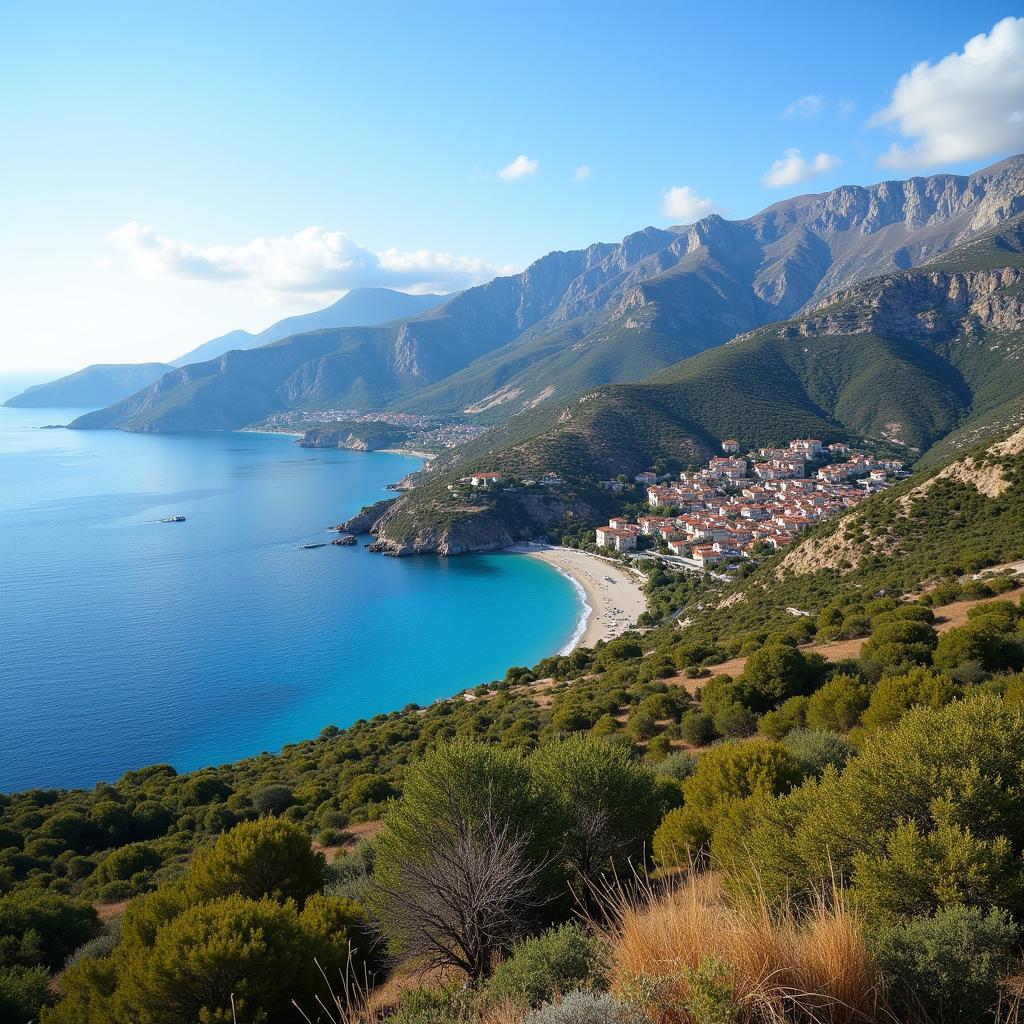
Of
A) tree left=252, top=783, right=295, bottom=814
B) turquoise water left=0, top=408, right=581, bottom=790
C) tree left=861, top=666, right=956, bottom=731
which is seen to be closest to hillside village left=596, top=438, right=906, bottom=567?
turquoise water left=0, top=408, right=581, bottom=790

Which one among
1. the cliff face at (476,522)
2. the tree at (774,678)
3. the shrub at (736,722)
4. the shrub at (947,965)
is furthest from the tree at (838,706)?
the cliff face at (476,522)

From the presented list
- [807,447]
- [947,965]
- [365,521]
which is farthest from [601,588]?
[947,965]

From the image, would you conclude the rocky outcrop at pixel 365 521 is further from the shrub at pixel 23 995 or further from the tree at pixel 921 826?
the tree at pixel 921 826

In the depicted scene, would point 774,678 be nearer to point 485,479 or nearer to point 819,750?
point 819,750

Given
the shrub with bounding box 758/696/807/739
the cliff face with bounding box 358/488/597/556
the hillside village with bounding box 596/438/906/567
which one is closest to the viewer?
the shrub with bounding box 758/696/807/739

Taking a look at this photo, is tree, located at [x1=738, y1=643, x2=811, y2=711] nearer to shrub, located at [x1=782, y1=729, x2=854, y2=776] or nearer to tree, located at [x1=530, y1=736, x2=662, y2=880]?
shrub, located at [x1=782, y1=729, x2=854, y2=776]

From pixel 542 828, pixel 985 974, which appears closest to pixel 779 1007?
pixel 985 974
